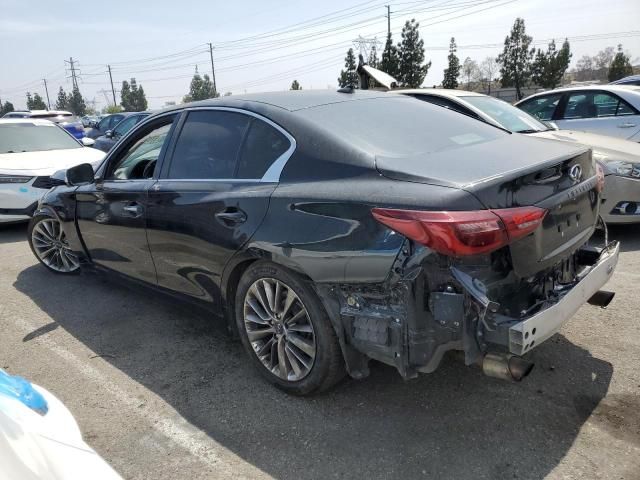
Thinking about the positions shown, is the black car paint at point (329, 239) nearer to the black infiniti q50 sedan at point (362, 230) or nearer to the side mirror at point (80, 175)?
the black infiniti q50 sedan at point (362, 230)

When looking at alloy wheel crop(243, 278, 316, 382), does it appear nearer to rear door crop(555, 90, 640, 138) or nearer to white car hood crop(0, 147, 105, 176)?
white car hood crop(0, 147, 105, 176)

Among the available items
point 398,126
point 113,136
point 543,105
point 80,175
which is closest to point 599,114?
point 543,105

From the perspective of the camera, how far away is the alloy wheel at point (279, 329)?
287cm

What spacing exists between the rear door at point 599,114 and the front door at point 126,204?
6.12 m

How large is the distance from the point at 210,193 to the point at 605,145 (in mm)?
4569

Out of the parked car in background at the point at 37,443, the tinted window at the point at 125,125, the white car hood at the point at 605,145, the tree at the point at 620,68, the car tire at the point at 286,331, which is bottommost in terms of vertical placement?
the car tire at the point at 286,331

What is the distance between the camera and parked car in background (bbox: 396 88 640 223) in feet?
17.3

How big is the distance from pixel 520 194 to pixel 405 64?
39.3 m

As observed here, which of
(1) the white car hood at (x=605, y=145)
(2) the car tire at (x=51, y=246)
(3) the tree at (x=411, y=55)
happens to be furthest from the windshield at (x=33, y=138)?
(3) the tree at (x=411, y=55)

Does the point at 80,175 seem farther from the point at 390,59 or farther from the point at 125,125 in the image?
the point at 390,59

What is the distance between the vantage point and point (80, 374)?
3.45m

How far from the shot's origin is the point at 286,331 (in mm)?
2955

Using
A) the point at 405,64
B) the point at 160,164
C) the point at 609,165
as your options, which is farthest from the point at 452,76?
the point at 160,164

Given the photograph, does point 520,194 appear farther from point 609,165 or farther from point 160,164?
point 609,165
